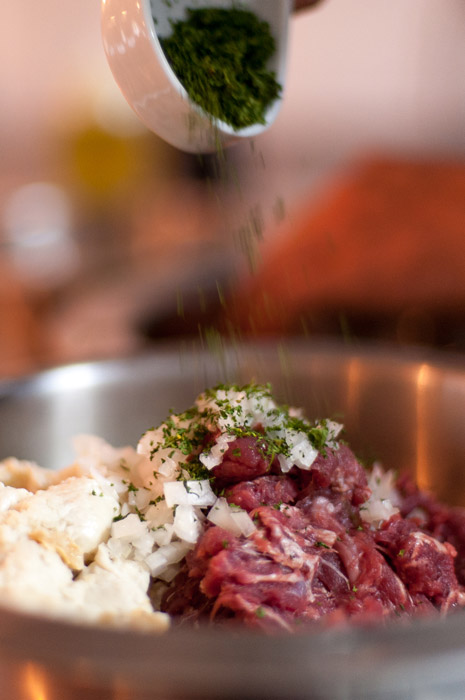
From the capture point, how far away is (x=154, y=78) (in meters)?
1.75

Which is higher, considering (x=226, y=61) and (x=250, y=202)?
(x=226, y=61)

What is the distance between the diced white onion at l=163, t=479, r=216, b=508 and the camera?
5.25 ft

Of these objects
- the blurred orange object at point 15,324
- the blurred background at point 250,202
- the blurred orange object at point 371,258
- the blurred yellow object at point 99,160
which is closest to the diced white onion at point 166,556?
the blurred background at point 250,202

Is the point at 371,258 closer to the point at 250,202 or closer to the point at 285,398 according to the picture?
the point at 285,398

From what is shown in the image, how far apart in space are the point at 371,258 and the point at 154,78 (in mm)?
1859

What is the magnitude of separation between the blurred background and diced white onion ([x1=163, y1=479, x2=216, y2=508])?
0.63 m

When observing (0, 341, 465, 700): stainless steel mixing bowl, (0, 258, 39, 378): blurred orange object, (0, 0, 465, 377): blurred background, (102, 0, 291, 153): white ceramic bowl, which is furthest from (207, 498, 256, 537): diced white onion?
(0, 258, 39, 378): blurred orange object

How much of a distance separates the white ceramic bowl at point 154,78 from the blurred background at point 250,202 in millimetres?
141

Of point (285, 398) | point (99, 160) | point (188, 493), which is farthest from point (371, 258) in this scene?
point (99, 160)

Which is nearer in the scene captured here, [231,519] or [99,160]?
[231,519]

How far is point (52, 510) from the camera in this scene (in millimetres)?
1508

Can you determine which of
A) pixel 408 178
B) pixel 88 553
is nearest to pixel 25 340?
pixel 408 178

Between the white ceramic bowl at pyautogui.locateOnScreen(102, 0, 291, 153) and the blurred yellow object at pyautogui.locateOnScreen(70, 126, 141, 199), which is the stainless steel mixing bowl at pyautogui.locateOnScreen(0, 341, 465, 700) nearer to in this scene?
the white ceramic bowl at pyautogui.locateOnScreen(102, 0, 291, 153)

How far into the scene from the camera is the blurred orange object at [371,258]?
3.18m
